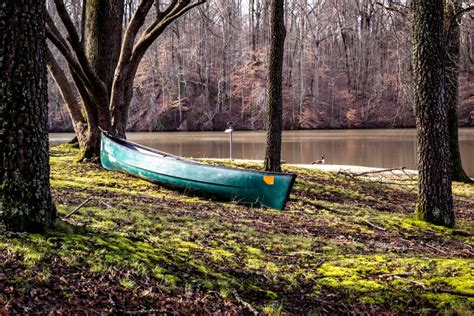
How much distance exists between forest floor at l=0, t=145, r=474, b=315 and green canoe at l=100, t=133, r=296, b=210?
0.30 meters

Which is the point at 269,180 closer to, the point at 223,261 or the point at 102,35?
the point at 223,261

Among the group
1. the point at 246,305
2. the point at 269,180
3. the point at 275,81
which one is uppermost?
the point at 275,81

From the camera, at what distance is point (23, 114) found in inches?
136

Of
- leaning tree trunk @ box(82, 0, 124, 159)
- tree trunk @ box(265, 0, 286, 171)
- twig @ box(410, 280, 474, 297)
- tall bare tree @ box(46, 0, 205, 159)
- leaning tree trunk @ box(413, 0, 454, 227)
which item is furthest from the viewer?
leaning tree trunk @ box(82, 0, 124, 159)

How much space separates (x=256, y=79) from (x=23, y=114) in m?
47.3

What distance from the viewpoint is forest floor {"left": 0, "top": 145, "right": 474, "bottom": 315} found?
308 cm

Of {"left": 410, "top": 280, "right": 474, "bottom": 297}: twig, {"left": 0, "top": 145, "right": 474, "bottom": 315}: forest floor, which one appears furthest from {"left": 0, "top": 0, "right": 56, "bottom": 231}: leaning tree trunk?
{"left": 410, "top": 280, "right": 474, "bottom": 297}: twig

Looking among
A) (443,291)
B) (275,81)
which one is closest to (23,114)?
(443,291)

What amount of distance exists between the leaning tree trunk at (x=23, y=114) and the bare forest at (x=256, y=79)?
43.2m

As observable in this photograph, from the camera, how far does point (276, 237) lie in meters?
5.55

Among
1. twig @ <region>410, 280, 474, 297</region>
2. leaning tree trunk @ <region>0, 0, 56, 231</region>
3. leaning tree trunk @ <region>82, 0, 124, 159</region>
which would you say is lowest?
twig @ <region>410, 280, 474, 297</region>

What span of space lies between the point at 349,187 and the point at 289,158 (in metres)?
11.0

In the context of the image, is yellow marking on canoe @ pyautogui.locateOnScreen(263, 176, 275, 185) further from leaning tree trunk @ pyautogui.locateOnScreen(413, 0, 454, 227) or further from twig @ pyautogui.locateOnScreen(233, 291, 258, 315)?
twig @ pyautogui.locateOnScreen(233, 291, 258, 315)

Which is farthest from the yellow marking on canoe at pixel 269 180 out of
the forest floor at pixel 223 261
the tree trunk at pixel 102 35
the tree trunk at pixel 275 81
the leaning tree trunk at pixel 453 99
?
the leaning tree trunk at pixel 453 99
